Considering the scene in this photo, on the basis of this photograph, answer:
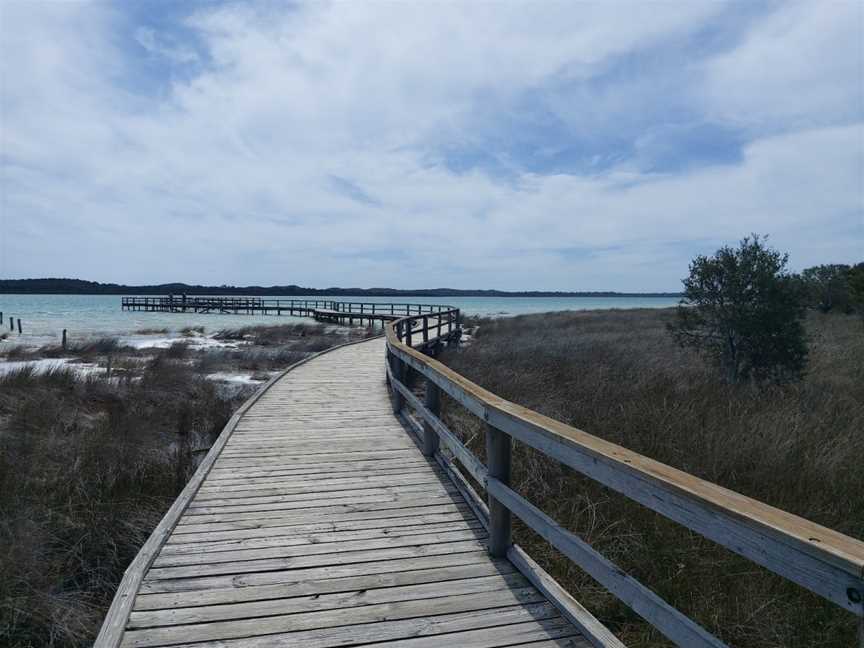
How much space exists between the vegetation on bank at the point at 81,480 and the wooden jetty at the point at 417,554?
2.35 ft

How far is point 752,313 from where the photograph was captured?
1005 centimetres

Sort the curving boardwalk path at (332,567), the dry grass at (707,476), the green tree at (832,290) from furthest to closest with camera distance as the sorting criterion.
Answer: the green tree at (832,290), the dry grass at (707,476), the curving boardwalk path at (332,567)

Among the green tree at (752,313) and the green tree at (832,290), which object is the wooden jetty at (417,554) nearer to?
the green tree at (752,313)

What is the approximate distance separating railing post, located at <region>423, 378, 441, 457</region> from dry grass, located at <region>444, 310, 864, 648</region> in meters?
0.60

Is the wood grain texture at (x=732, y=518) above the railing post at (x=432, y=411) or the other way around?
above

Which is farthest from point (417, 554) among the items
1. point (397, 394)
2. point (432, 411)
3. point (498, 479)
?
point (397, 394)

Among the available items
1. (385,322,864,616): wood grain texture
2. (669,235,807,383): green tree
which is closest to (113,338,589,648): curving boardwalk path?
(385,322,864,616): wood grain texture

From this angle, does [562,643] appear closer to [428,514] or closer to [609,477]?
[609,477]

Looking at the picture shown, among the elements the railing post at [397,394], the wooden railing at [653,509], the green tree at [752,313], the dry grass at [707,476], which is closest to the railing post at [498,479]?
the wooden railing at [653,509]

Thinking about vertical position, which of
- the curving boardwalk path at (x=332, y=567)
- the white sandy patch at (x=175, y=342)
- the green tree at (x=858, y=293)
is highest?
the green tree at (x=858, y=293)

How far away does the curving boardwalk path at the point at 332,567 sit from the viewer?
2631 millimetres

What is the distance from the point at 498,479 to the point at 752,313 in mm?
8716

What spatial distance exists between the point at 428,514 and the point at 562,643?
1.70 m

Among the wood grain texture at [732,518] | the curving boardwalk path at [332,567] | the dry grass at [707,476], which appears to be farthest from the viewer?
the dry grass at [707,476]
